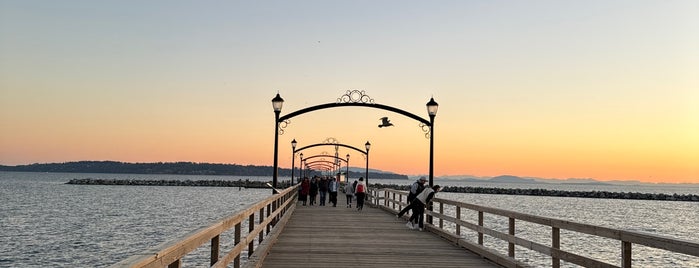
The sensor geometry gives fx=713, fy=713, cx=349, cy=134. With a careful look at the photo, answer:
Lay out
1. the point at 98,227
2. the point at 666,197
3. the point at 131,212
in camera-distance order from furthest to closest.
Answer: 1. the point at 666,197
2. the point at 131,212
3. the point at 98,227

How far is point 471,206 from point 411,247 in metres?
1.51

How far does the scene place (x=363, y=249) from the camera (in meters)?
13.7

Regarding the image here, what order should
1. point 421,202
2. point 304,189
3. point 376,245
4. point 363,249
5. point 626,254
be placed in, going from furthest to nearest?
point 304,189 < point 421,202 < point 376,245 < point 363,249 < point 626,254

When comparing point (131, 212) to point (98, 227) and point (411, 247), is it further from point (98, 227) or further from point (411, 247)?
point (411, 247)

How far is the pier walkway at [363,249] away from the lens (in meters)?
11.6

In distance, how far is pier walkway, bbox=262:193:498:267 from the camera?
A: 38.2ft

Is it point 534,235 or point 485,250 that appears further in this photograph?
point 534,235

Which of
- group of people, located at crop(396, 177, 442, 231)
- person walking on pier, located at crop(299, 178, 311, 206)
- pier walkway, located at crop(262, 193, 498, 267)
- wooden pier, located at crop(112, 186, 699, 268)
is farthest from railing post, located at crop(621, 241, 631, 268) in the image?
person walking on pier, located at crop(299, 178, 311, 206)

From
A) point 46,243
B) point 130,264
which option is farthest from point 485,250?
point 46,243

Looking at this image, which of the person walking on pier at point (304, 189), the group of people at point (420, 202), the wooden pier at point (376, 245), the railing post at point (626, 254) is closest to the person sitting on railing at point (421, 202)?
the group of people at point (420, 202)

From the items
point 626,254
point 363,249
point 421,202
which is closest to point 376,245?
point 363,249

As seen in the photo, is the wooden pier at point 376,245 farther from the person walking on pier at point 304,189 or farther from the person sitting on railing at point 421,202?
the person walking on pier at point 304,189

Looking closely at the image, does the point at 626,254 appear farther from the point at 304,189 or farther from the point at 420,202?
the point at 304,189

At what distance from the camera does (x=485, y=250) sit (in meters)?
12.4
